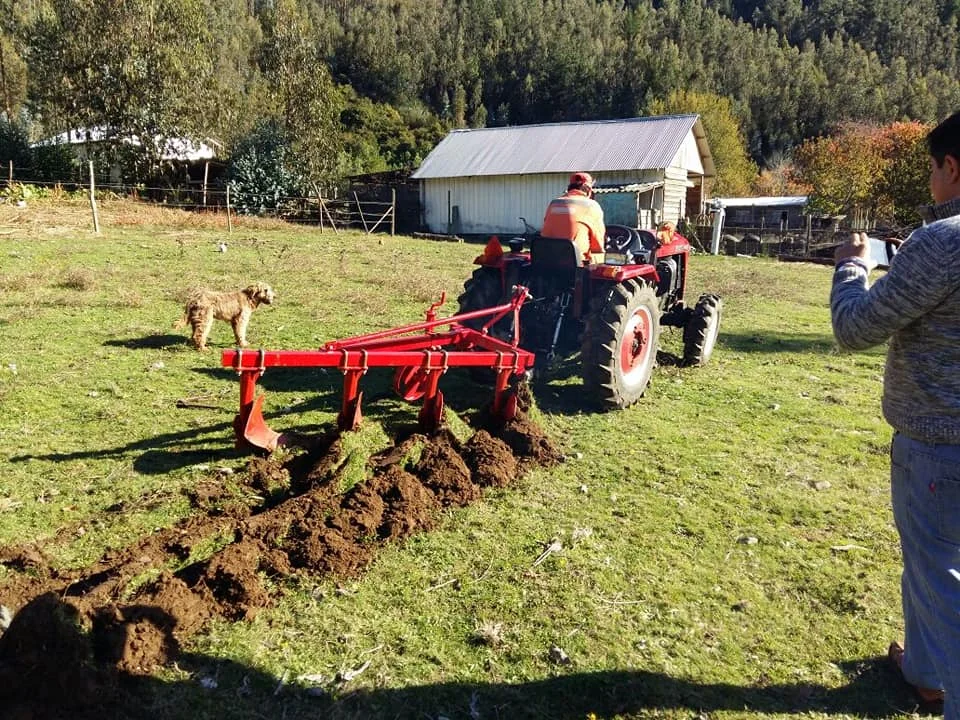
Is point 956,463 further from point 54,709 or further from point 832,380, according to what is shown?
point 832,380

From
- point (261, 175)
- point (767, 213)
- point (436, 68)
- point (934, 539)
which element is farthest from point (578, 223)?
point (436, 68)

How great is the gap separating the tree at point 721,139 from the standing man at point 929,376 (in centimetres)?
4731

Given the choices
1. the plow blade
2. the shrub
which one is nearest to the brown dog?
the plow blade

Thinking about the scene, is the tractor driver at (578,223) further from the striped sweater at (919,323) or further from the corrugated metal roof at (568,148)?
the corrugated metal roof at (568,148)

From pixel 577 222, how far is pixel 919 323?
161 inches

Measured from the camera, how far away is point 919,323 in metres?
2.19

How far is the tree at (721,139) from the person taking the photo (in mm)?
47500

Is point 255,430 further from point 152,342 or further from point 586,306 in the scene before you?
point 152,342

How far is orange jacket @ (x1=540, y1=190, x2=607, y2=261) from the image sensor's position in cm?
611

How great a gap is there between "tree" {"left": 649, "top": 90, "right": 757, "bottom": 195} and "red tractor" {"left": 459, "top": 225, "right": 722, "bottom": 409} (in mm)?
43354

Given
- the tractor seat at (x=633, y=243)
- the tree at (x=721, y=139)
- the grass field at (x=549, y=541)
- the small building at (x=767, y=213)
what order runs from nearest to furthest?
the grass field at (x=549, y=541), the tractor seat at (x=633, y=243), the small building at (x=767, y=213), the tree at (x=721, y=139)

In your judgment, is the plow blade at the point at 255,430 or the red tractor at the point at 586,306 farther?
the red tractor at the point at 586,306

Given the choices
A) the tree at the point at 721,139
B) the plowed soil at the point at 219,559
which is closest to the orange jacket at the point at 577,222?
the plowed soil at the point at 219,559

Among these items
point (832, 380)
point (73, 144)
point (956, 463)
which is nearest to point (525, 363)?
point (956, 463)
